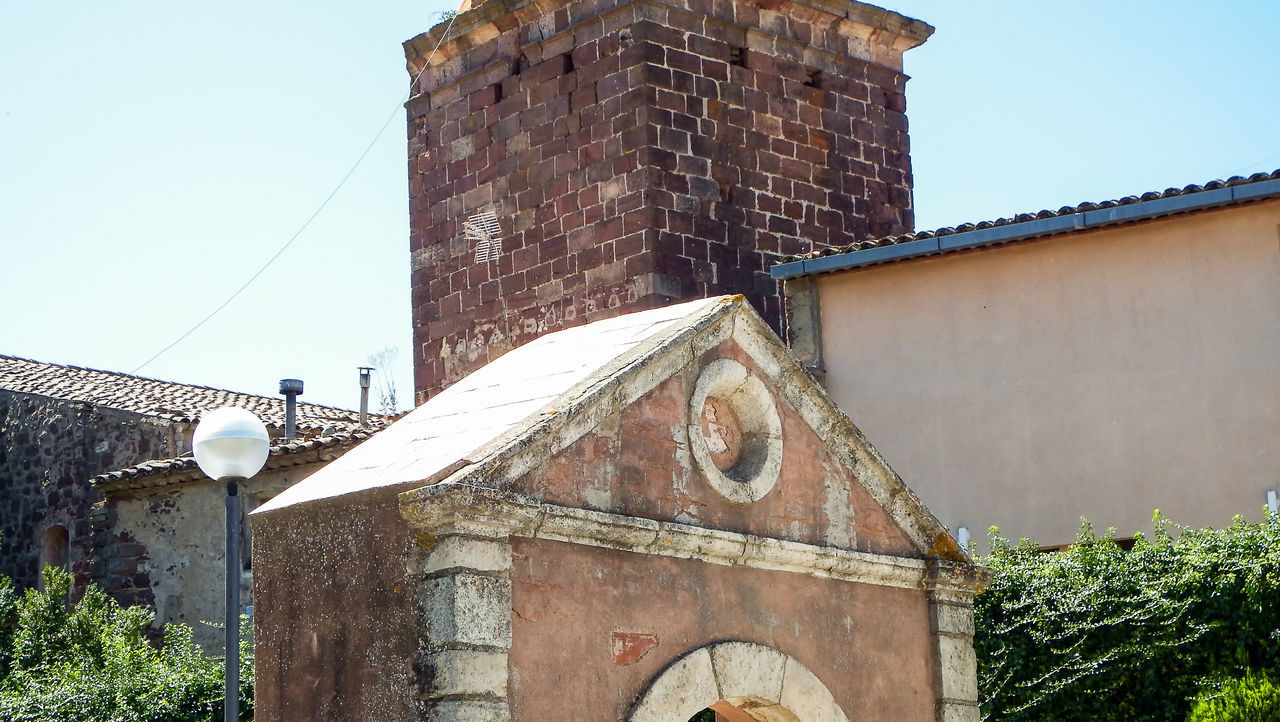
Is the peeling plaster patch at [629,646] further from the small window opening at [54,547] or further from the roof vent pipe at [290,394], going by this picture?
the small window opening at [54,547]

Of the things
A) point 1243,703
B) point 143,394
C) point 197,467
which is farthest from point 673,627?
point 143,394

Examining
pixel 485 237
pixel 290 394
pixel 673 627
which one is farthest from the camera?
pixel 290 394

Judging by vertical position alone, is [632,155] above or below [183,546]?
above

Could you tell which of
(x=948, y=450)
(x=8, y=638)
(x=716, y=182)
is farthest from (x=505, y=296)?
(x=8, y=638)

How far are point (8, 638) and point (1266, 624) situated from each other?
12.8 metres

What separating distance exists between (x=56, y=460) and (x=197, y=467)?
5.38 metres

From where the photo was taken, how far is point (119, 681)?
44.1 ft

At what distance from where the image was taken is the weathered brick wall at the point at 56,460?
833 inches

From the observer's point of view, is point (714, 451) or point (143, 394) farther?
point (143, 394)

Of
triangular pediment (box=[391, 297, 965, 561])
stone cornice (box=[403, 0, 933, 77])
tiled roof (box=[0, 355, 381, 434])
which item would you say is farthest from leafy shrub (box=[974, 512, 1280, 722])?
tiled roof (box=[0, 355, 381, 434])

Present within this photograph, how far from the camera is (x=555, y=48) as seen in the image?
1602 cm

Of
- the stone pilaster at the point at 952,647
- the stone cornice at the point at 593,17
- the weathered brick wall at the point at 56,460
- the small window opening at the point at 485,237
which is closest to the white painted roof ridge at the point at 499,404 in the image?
the stone pilaster at the point at 952,647

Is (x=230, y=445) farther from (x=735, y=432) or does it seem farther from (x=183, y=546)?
(x=183, y=546)

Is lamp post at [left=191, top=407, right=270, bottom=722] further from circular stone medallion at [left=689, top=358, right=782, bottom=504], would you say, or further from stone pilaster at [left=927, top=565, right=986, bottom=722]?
stone pilaster at [left=927, top=565, right=986, bottom=722]
